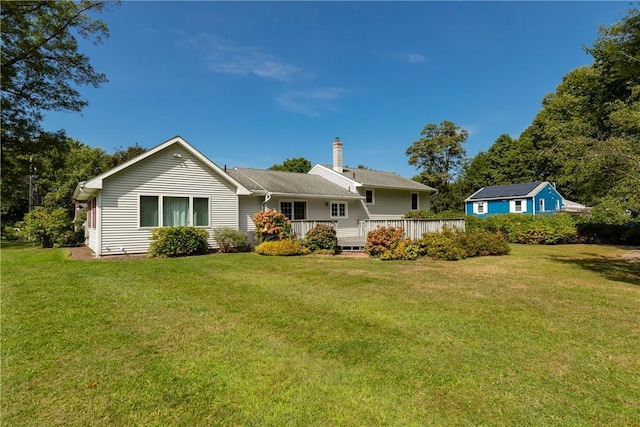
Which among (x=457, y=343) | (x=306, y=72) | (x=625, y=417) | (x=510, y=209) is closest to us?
(x=625, y=417)

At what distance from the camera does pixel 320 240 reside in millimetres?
14828

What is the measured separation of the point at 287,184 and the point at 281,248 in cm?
715

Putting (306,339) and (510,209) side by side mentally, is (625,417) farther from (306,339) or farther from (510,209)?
(510,209)

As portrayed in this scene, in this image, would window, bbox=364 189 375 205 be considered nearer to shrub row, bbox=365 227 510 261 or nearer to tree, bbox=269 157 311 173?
shrub row, bbox=365 227 510 261

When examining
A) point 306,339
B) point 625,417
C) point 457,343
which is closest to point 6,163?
point 306,339

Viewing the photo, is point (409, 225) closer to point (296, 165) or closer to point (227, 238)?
point (227, 238)

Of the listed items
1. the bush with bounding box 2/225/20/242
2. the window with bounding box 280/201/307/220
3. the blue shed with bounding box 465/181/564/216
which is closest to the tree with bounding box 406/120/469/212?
the blue shed with bounding box 465/181/564/216

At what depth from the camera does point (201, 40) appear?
45.0ft

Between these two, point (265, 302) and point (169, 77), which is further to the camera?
point (169, 77)

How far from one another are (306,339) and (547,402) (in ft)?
8.91

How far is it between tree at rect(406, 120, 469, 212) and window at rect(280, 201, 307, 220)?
86.9 feet

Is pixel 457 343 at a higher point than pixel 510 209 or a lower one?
lower

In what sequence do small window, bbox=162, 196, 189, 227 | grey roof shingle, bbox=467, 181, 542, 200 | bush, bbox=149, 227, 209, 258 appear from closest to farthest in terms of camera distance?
bush, bbox=149, 227, 209, 258, small window, bbox=162, 196, 189, 227, grey roof shingle, bbox=467, 181, 542, 200

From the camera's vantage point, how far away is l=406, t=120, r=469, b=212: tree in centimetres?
4084
